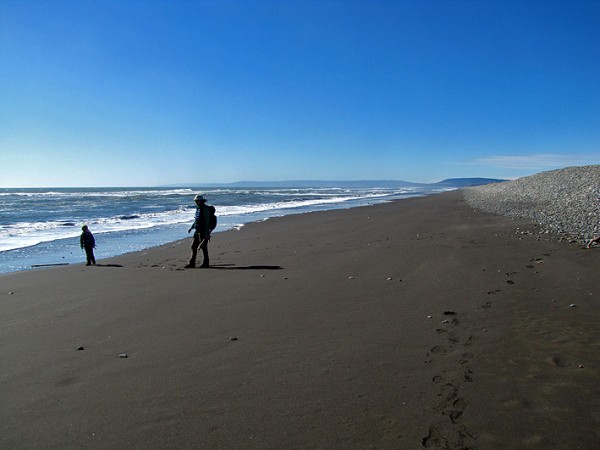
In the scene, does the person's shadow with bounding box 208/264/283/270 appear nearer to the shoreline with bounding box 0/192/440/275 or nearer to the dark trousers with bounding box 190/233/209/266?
the dark trousers with bounding box 190/233/209/266

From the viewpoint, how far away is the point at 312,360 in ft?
13.0

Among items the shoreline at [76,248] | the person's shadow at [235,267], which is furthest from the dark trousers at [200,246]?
the shoreline at [76,248]

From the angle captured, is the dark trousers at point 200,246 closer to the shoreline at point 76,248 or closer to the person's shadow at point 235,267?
the person's shadow at point 235,267

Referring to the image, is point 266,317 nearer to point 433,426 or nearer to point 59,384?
point 59,384

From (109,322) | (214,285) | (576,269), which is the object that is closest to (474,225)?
(576,269)

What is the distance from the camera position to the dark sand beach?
286cm

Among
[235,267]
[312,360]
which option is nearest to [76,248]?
[235,267]

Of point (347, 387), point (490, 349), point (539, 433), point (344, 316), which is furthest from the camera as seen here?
point (344, 316)

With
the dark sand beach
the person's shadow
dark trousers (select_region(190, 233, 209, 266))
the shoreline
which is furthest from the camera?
the shoreline

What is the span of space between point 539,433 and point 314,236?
12286 millimetres

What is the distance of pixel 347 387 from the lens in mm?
3404

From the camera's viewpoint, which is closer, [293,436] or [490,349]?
[293,436]

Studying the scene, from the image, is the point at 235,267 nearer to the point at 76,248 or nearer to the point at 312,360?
the point at 312,360

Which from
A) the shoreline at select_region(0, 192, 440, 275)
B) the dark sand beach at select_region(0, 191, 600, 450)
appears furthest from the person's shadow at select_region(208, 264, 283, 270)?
the shoreline at select_region(0, 192, 440, 275)
